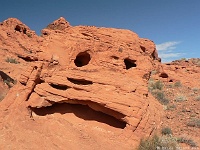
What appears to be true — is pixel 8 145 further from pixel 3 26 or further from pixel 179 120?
pixel 3 26

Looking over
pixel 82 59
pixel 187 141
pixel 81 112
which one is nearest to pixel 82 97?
pixel 81 112

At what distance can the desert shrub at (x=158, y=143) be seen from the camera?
7434 millimetres

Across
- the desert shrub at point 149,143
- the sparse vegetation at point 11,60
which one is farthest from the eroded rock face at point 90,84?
the sparse vegetation at point 11,60

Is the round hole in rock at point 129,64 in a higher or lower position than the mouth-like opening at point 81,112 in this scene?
higher

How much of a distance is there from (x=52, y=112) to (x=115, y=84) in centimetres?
266

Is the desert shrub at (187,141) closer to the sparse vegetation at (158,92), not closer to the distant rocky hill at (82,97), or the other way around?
the distant rocky hill at (82,97)

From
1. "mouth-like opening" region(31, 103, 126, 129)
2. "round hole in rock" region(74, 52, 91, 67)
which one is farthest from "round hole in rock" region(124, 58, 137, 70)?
"mouth-like opening" region(31, 103, 126, 129)

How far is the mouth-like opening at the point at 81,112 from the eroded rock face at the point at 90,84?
0.04 meters

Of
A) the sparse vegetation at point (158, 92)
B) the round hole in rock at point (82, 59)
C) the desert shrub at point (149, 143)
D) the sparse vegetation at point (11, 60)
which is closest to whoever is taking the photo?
the desert shrub at point (149, 143)

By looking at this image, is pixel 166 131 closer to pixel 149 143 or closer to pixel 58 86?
pixel 149 143

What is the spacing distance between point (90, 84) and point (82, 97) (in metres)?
0.64

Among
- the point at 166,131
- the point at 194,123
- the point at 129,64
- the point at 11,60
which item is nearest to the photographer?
the point at 166,131

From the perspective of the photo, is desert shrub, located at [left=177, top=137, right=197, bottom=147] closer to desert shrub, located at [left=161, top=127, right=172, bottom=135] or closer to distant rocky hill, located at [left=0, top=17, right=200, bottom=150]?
desert shrub, located at [left=161, top=127, right=172, bottom=135]

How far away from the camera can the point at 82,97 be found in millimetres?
8250
